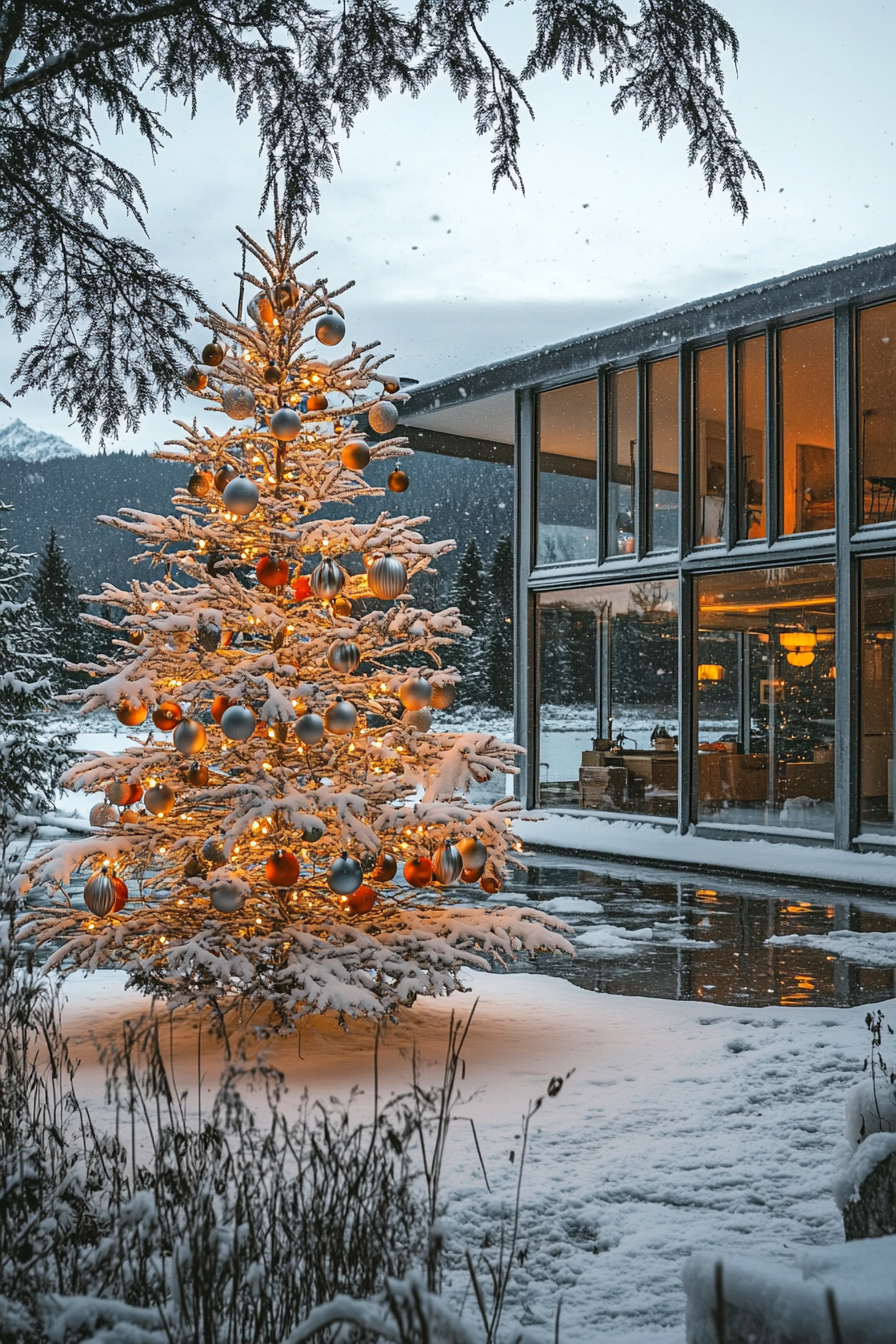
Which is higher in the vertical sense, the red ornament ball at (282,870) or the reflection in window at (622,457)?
the reflection in window at (622,457)

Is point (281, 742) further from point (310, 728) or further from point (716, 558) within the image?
point (716, 558)

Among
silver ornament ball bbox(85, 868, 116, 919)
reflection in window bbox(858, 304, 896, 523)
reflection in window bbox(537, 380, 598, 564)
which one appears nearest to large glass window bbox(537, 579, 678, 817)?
reflection in window bbox(537, 380, 598, 564)

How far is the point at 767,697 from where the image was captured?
14.9 meters

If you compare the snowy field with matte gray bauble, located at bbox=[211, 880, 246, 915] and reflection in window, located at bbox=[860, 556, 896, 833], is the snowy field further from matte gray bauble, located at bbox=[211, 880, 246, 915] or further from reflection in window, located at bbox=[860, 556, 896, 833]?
reflection in window, located at bbox=[860, 556, 896, 833]

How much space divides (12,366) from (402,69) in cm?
234

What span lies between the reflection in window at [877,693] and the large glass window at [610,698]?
293 centimetres

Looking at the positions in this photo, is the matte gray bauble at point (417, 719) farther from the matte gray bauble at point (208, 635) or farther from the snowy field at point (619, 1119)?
the snowy field at point (619, 1119)

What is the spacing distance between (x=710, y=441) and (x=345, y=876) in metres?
12.0

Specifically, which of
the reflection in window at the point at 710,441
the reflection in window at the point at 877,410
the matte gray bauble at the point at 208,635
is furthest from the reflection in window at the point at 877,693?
the matte gray bauble at the point at 208,635

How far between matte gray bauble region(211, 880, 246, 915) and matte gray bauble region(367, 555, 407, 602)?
143 cm

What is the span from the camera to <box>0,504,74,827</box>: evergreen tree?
15.7m

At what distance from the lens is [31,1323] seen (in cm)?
201

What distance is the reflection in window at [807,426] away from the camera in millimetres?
14250

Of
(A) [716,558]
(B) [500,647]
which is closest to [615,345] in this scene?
(A) [716,558]
